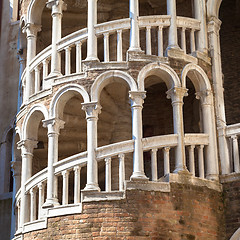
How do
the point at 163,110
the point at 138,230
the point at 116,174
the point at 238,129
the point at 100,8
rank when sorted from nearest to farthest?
the point at 138,230
the point at 238,129
the point at 116,174
the point at 100,8
the point at 163,110

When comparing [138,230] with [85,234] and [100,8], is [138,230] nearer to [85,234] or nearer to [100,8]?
[85,234]

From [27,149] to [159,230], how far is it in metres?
4.03

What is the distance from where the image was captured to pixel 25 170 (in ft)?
51.6

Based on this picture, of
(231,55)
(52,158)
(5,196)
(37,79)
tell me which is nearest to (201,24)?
(231,55)

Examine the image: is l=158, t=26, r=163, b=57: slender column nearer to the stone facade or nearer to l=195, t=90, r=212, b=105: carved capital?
the stone facade

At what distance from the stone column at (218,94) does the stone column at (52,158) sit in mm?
3454

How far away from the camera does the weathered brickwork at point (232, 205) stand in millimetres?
14359

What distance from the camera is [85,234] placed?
13.6m

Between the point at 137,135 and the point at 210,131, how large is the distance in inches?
68.3

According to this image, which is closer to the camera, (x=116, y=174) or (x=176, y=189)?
(x=176, y=189)

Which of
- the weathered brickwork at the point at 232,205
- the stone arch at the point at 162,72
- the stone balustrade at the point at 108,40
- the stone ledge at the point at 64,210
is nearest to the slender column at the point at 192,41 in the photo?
the stone balustrade at the point at 108,40

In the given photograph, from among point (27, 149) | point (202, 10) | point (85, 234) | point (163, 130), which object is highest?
point (202, 10)

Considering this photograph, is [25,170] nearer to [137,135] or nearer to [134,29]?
[137,135]

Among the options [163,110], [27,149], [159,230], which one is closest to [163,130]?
[163,110]
